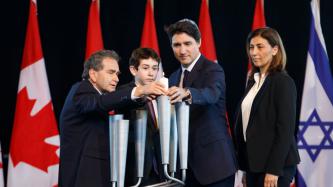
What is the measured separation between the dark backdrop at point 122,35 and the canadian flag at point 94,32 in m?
0.28

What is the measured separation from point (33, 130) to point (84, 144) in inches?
82.3

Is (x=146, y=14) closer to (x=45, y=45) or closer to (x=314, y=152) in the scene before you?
(x=45, y=45)

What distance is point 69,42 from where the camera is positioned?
5082 mm

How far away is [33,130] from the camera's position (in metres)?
4.68

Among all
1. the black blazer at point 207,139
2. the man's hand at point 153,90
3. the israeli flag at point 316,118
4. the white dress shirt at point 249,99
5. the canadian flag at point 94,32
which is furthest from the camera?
the canadian flag at point 94,32

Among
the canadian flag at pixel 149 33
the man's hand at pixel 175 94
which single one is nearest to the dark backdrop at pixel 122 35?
the canadian flag at pixel 149 33

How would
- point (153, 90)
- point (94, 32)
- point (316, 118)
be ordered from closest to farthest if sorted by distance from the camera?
1. point (153, 90)
2. point (316, 118)
3. point (94, 32)

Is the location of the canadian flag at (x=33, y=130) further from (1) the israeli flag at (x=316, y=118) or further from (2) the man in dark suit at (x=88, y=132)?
(1) the israeli flag at (x=316, y=118)

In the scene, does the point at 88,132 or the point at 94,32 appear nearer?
the point at 88,132

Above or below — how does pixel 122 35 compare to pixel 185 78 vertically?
above

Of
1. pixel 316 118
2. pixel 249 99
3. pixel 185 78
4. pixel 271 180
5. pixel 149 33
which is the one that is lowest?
pixel 271 180

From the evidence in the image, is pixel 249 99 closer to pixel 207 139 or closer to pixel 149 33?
pixel 207 139

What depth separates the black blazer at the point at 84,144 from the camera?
268 centimetres

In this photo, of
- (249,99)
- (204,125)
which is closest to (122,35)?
(249,99)
